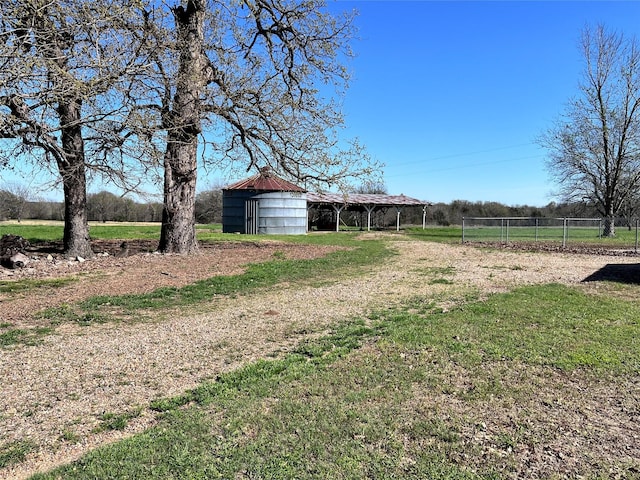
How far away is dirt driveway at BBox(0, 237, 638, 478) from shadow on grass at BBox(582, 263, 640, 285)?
331 mm

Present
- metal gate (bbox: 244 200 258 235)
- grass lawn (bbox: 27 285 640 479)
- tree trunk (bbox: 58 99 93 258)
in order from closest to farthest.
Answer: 1. grass lawn (bbox: 27 285 640 479)
2. tree trunk (bbox: 58 99 93 258)
3. metal gate (bbox: 244 200 258 235)

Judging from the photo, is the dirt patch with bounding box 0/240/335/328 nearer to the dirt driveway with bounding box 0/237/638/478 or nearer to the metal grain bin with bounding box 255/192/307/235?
the dirt driveway with bounding box 0/237/638/478

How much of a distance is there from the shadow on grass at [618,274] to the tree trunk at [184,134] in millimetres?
10218

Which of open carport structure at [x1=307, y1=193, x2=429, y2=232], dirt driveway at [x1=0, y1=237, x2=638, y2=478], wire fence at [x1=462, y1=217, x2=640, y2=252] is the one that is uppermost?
open carport structure at [x1=307, y1=193, x2=429, y2=232]

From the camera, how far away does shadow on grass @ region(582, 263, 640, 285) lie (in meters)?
9.70

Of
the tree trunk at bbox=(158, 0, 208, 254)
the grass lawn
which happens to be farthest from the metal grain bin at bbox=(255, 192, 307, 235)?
the grass lawn

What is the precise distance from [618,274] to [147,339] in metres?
10.5

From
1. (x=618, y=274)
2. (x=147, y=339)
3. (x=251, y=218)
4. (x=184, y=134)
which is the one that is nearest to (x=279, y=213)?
(x=251, y=218)

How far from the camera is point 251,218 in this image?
2962cm

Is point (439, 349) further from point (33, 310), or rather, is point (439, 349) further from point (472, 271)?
point (472, 271)

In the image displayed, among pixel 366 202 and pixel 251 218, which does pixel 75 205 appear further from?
pixel 366 202

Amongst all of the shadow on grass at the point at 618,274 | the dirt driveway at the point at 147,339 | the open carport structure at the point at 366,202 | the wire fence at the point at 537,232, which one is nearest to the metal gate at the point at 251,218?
the open carport structure at the point at 366,202

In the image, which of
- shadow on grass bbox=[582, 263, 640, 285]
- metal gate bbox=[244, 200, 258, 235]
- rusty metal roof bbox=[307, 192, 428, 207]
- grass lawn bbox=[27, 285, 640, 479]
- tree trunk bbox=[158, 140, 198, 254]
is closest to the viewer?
grass lawn bbox=[27, 285, 640, 479]

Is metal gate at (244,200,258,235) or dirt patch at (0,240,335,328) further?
metal gate at (244,200,258,235)
